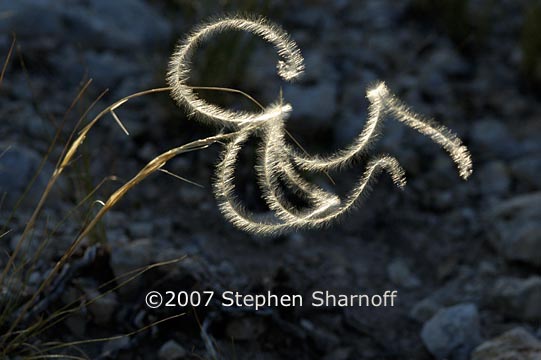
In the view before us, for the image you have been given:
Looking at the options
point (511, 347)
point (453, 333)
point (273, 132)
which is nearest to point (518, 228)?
point (453, 333)

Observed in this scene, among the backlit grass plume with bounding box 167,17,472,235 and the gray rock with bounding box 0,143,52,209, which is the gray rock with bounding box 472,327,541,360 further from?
the gray rock with bounding box 0,143,52,209

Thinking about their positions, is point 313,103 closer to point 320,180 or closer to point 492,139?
point 320,180

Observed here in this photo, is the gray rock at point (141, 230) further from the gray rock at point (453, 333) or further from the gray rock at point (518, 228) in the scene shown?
the gray rock at point (518, 228)

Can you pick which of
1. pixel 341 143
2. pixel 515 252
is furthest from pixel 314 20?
pixel 515 252

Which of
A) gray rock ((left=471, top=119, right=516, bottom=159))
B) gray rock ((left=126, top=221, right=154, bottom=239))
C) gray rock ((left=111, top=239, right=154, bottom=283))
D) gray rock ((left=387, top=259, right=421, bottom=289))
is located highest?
gray rock ((left=471, top=119, right=516, bottom=159))

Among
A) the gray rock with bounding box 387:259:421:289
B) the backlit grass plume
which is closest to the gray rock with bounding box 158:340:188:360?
the backlit grass plume

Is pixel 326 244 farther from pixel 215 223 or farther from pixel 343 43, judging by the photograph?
pixel 343 43
